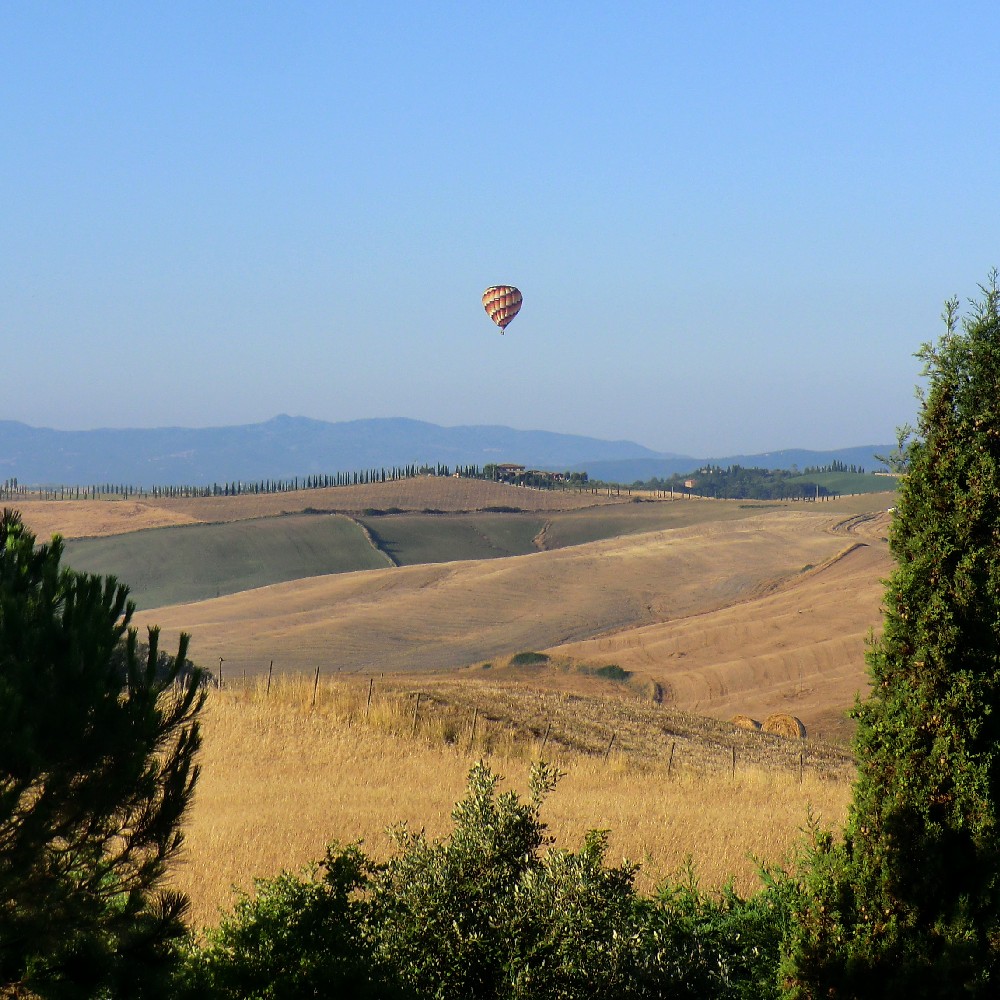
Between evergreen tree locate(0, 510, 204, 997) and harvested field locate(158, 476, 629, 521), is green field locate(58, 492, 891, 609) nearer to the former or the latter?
harvested field locate(158, 476, 629, 521)

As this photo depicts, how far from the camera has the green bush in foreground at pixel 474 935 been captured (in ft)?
22.0

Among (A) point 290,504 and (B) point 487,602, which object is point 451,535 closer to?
(A) point 290,504

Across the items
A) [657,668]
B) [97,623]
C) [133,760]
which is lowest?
[657,668]

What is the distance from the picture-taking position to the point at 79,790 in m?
5.59

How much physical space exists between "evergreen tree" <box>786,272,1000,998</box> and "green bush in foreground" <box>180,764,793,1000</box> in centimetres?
92

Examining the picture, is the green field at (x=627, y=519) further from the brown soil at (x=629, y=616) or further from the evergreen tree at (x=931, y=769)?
the evergreen tree at (x=931, y=769)

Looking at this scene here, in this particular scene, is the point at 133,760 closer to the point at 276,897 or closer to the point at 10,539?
the point at 10,539

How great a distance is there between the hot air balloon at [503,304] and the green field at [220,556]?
23.0 meters

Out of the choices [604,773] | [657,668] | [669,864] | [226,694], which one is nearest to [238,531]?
[657,668]

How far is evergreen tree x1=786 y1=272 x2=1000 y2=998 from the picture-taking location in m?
6.46

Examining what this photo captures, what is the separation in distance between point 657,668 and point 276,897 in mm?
38479

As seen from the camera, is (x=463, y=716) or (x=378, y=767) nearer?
(x=378, y=767)

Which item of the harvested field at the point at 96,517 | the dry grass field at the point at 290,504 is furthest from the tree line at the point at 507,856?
the dry grass field at the point at 290,504

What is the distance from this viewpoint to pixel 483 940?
7.11 m
